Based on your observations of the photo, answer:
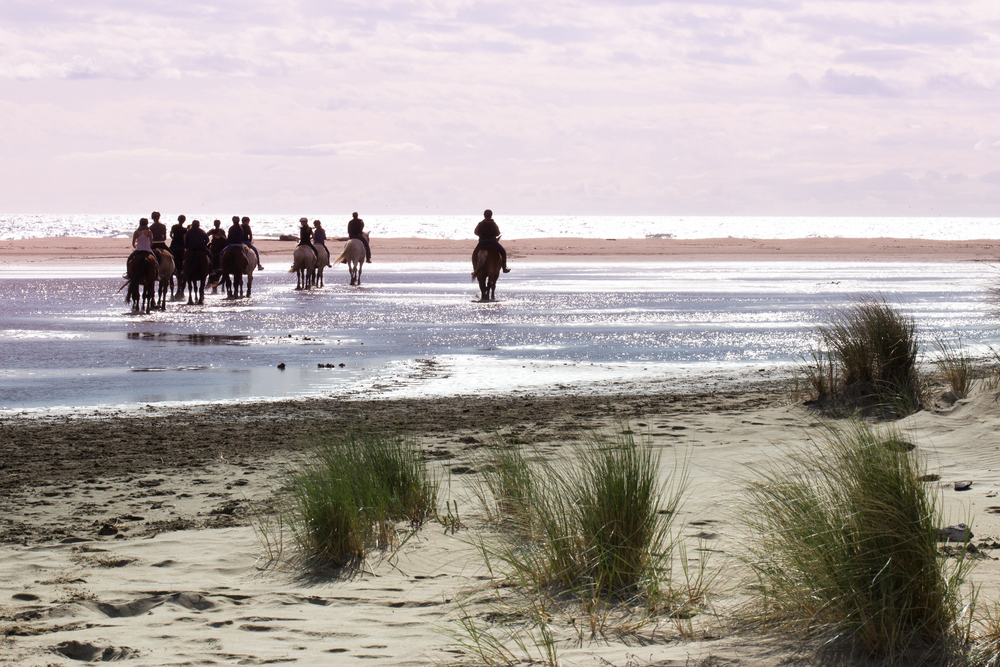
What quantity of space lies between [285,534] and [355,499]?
47 centimetres

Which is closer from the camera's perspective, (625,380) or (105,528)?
(105,528)

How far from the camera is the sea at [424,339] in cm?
1118

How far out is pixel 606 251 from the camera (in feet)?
195

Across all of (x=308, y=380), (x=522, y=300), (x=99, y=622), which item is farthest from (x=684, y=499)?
(x=522, y=300)

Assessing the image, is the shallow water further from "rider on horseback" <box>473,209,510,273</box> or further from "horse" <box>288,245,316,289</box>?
"rider on horseback" <box>473,209,510,273</box>

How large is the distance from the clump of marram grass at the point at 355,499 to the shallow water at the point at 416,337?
4.68m

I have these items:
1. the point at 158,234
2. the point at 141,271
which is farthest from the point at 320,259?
the point at 141,271

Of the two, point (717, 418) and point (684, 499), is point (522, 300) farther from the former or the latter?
point (684, 499)

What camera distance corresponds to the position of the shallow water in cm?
1141

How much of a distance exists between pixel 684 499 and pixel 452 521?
4.36 feet

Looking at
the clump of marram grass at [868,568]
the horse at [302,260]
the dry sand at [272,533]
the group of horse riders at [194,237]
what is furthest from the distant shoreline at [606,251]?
the clump of marram grass at [868,568]

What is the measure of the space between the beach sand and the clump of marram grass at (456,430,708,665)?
0.33ft

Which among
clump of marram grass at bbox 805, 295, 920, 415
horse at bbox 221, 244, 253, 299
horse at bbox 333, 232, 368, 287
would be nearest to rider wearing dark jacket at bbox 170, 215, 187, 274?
horse at bbox 221, 244, 253, 299

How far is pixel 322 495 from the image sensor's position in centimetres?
514
